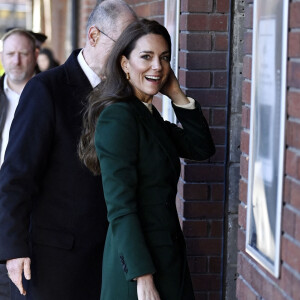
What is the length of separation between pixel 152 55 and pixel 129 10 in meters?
0.92

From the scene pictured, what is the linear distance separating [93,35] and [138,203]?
1.17 meters

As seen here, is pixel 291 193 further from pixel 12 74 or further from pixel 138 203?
pixel 12 74

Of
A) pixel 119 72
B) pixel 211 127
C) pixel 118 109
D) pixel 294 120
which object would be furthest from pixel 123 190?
pixel 211 127

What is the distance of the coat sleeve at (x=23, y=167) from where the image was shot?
3703mm

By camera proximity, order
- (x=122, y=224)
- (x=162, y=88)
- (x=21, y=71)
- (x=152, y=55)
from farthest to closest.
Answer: (x=21, y=71), (x=162, y=88), (x=152, y=55), (x=122, y=224)

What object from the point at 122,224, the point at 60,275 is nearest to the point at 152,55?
the point at 122,224

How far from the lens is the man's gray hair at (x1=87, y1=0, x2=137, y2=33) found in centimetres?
398

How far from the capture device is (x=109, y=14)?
3992 mm

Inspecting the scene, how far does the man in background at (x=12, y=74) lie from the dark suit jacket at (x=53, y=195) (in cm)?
137

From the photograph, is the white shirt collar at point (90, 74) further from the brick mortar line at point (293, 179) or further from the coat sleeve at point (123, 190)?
the brick mortar line at point (293, 179)

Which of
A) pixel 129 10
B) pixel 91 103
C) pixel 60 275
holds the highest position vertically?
pixel 129 10

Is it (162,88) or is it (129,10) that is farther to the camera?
(129,10)

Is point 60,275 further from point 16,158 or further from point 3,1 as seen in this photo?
point 3,1

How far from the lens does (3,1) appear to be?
19.9 meters
